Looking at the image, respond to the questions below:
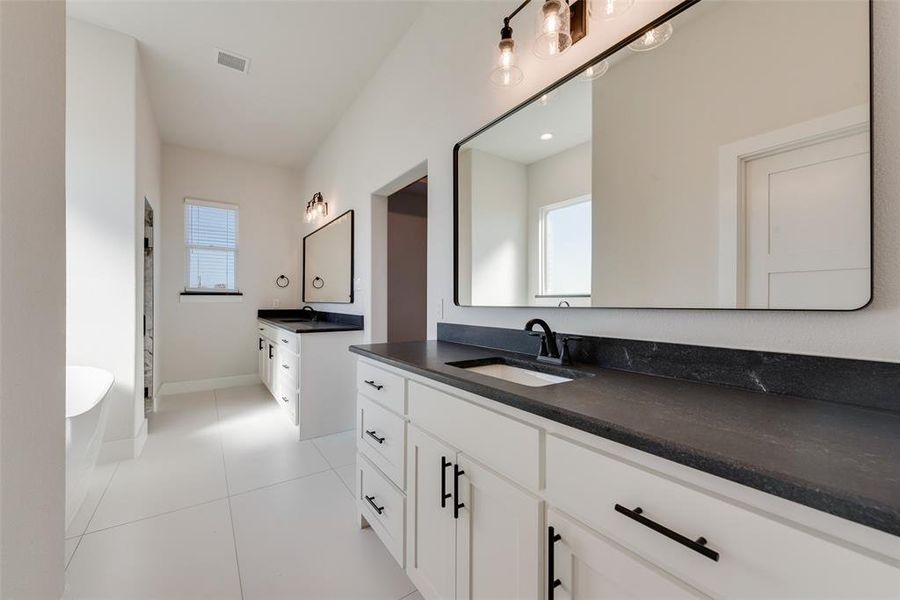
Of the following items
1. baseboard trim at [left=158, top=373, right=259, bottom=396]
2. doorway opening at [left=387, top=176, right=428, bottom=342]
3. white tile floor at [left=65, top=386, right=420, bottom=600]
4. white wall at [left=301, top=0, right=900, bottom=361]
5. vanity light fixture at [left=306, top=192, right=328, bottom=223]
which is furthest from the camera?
baseboard trim at [left=158, top=373, right=259, bottom=396]

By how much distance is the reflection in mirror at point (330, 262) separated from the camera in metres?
3.40

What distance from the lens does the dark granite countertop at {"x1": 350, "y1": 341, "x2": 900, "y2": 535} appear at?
0.47 meters

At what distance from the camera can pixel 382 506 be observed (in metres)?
1.55

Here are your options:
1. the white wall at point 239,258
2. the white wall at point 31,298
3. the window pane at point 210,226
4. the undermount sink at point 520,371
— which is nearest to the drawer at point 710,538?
the undermount sink at point 520,371

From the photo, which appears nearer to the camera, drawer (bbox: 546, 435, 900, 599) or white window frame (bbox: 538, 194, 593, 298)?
→ drawer (bbox: 546, 435, 900, 599)

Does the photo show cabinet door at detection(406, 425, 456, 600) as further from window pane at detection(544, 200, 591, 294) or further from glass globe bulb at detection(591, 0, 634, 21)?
glass globe bulb at detection(591, 0, 634, 21)

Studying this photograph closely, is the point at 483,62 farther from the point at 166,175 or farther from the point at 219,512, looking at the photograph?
the point at 166,175

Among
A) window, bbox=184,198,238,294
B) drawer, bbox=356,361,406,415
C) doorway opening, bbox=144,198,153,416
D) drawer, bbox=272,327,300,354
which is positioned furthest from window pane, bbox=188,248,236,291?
drawer, bbox=356,361,406,415

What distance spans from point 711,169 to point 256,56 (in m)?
3.19

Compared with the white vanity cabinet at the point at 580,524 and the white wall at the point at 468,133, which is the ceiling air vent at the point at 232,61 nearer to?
the white wall at the point at 468,133

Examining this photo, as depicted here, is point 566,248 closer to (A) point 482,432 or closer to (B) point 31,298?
(A) point 482,432

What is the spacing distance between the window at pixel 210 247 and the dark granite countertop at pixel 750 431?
14.7ft

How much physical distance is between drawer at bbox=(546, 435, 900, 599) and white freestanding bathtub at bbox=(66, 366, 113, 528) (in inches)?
86.5

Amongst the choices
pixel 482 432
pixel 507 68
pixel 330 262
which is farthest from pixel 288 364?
pixel 507 68
